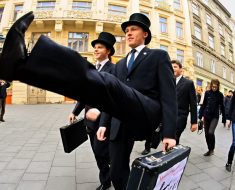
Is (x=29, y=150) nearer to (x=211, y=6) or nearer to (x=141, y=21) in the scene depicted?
(x=141, y=21)

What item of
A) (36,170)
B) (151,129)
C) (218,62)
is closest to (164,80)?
(151,129)

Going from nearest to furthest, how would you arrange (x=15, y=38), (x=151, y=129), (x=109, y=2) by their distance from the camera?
(x=15, y=38) → (x=151, y=129) → (x=109, y=2)

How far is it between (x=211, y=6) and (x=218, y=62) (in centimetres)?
862

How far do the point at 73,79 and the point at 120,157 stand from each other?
1.07 m

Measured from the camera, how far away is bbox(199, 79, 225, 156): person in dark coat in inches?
201

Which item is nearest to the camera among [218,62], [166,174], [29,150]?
[166,174]

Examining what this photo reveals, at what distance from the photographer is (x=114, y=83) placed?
1.50 meters

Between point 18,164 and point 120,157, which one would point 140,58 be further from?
point 18,164

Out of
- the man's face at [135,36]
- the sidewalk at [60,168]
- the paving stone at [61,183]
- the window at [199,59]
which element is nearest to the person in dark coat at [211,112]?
the sidewalk at [60,168]

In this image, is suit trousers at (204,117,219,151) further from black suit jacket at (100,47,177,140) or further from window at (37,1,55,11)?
window at (37,1,55,11)

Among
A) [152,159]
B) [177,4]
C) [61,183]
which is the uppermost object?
[177,4]

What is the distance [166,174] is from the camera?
4.95ft

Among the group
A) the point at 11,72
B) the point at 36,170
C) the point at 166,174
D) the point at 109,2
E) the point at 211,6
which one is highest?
the point at 211,6

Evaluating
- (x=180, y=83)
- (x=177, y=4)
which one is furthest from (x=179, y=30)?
(x=180, y=83)
